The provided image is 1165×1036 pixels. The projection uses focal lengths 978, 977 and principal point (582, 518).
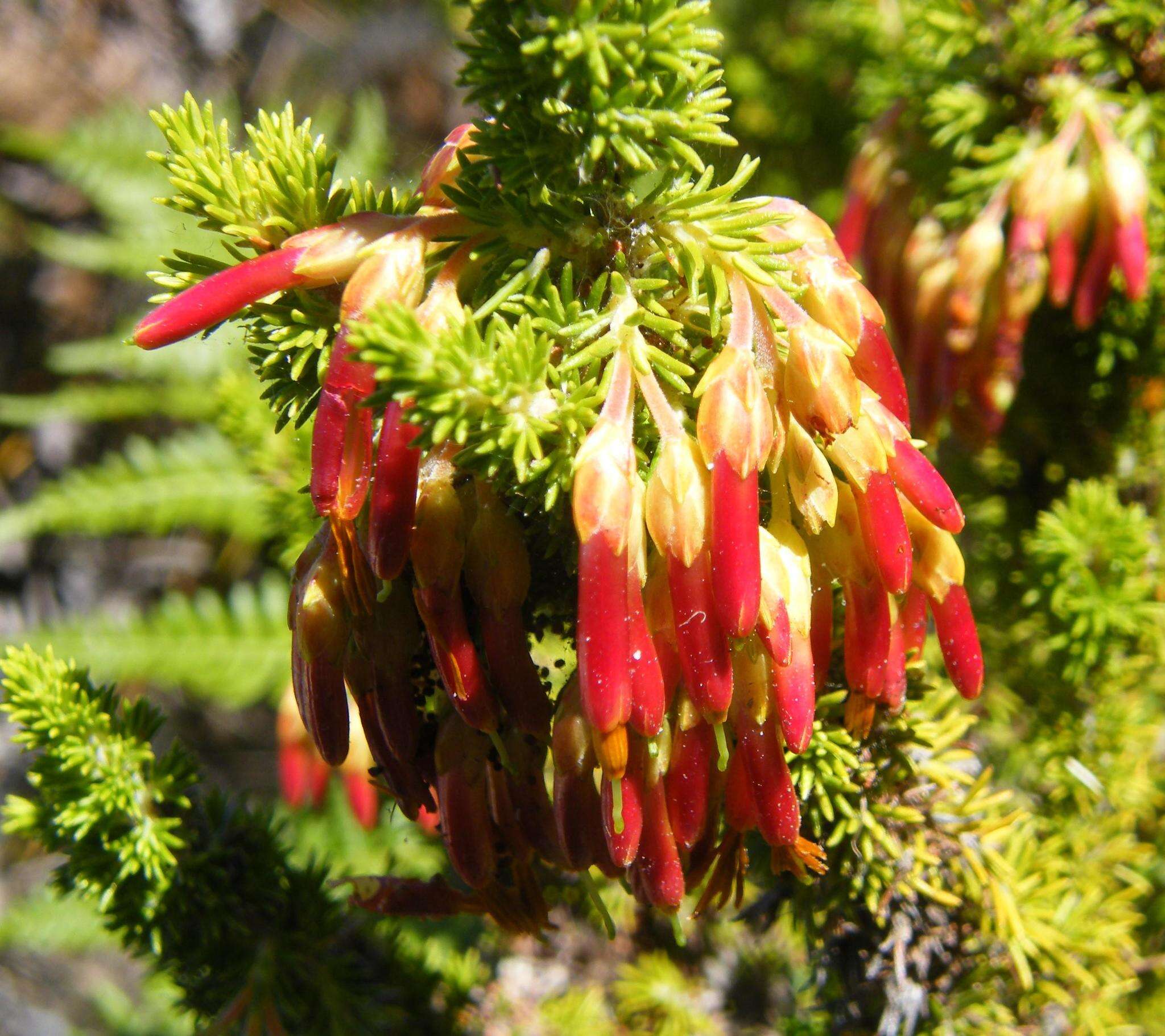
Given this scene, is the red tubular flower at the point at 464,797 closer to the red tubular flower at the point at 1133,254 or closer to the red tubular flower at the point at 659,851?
the red tubular flower at the point at 659,851

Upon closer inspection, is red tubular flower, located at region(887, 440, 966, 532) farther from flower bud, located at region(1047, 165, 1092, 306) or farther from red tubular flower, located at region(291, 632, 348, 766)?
flower bud, located at region(1047, 165, 1092, 306)

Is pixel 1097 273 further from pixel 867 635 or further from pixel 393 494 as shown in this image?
pixel 393 494

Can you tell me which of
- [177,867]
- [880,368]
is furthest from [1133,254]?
[177,867]

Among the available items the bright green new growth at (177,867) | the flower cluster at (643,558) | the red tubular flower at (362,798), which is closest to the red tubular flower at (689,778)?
the flower cluster at (643,558)

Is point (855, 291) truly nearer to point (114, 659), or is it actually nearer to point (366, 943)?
point (366, 943)

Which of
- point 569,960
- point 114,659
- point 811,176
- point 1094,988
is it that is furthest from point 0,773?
point 1094,988

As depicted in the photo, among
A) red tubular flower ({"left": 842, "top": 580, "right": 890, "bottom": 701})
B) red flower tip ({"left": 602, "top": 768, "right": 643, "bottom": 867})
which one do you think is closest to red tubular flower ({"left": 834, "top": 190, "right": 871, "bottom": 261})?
red tubular flower ({"left": 842, "top": 580, "right": 890, "bottom": 701})
